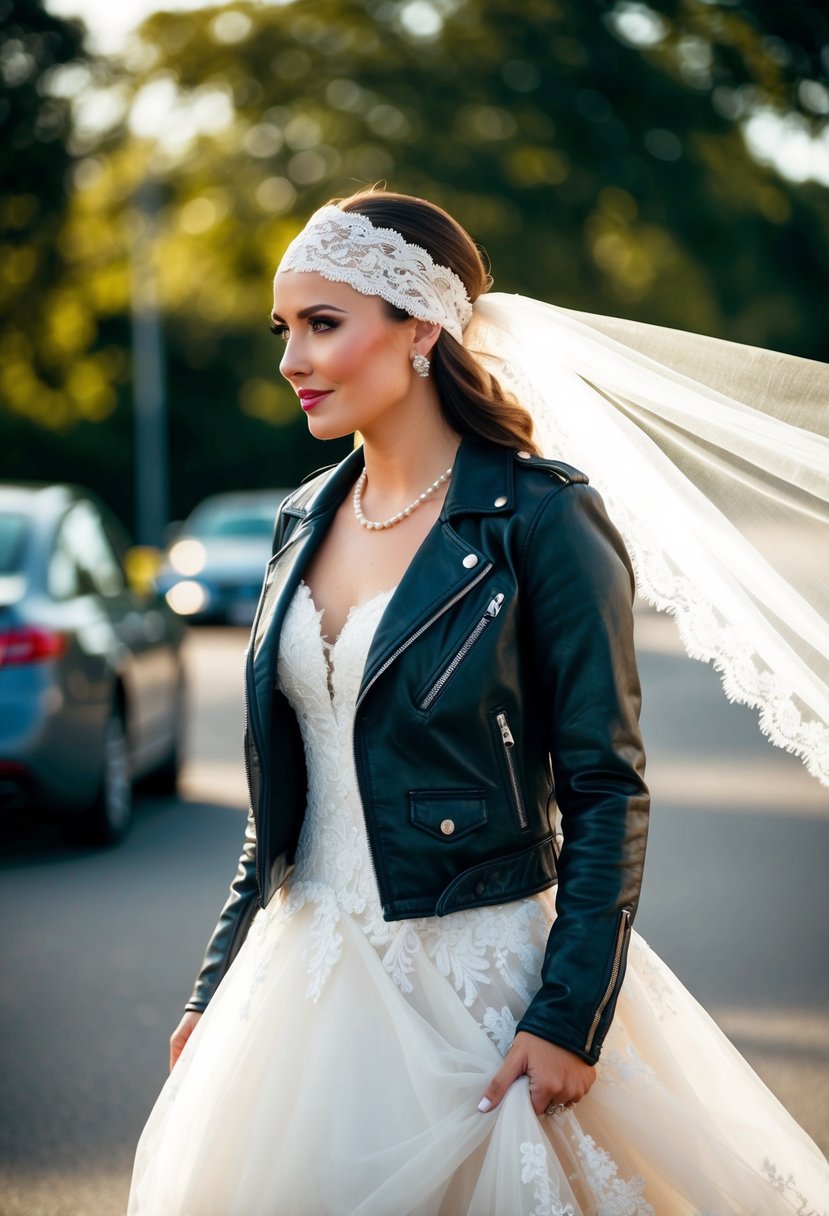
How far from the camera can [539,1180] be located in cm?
233

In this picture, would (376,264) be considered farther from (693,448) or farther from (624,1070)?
(624,1070)

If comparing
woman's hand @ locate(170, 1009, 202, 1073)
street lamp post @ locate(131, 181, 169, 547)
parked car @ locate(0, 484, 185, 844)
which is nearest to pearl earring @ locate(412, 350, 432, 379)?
woman's hand @ locate(170, 1009, 202, 1073)

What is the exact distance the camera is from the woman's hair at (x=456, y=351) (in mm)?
2869

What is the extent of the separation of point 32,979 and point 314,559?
3870 millimetres

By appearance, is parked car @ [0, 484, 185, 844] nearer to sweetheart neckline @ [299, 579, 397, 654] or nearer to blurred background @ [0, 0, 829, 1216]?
sweetheart neckline @ [299, 579, 397, 654]

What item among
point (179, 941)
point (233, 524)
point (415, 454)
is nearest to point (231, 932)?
point (415, 454)

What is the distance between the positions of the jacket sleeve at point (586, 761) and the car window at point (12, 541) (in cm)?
611

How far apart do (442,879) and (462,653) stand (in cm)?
37

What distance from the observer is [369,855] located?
2725 mm

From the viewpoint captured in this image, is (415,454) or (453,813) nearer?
(453,813)

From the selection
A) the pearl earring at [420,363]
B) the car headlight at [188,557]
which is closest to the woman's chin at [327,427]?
the pearl earring at [420,363]

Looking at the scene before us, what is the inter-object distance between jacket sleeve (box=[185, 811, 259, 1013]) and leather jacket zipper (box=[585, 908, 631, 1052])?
0.77 meters

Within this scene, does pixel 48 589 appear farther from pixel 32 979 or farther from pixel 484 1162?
pixel 484 1162

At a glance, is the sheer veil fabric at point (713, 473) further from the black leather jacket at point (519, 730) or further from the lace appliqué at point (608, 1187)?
the lace appliqué at point (608, 1187)
